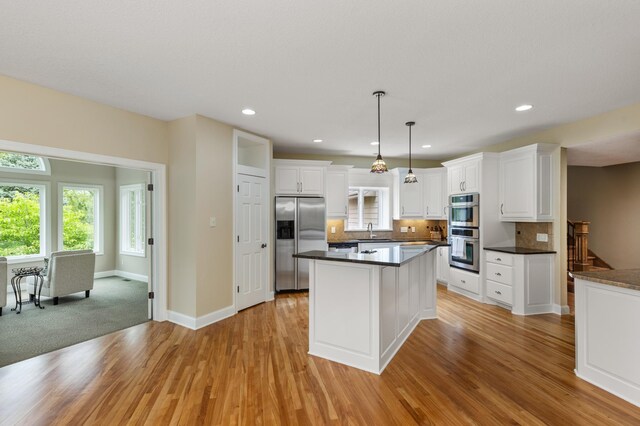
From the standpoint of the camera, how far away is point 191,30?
210 centimetres

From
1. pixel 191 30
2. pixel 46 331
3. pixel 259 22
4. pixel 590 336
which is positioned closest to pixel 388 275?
pixel 590 336

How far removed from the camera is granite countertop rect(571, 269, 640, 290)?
2339 mm

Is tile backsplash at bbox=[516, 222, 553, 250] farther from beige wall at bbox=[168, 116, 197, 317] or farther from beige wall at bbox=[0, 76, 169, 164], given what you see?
beige wall at bbox=[0, 76, 169, 164]

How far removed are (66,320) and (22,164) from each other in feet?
12.5

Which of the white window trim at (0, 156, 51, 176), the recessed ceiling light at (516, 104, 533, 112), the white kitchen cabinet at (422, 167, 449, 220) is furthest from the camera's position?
the white kitchen cabinet at (422, 167, 449, 220)

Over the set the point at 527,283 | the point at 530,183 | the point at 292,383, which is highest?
the point at 530,183

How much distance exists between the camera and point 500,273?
471 cm

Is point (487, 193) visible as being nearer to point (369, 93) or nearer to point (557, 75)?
point (557, 75)

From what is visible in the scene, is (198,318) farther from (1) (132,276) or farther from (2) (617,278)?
(2) (617,278)

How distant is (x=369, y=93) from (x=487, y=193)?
9.88 ft

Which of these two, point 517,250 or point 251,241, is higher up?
point 251,241

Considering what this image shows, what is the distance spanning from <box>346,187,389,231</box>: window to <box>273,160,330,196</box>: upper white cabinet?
1.25m

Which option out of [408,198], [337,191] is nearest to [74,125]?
[337,191]

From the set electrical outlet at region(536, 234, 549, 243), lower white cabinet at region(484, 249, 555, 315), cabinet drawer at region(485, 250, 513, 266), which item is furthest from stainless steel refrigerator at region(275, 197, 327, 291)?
electrical outlet at region(536, 234, 549, 243)
